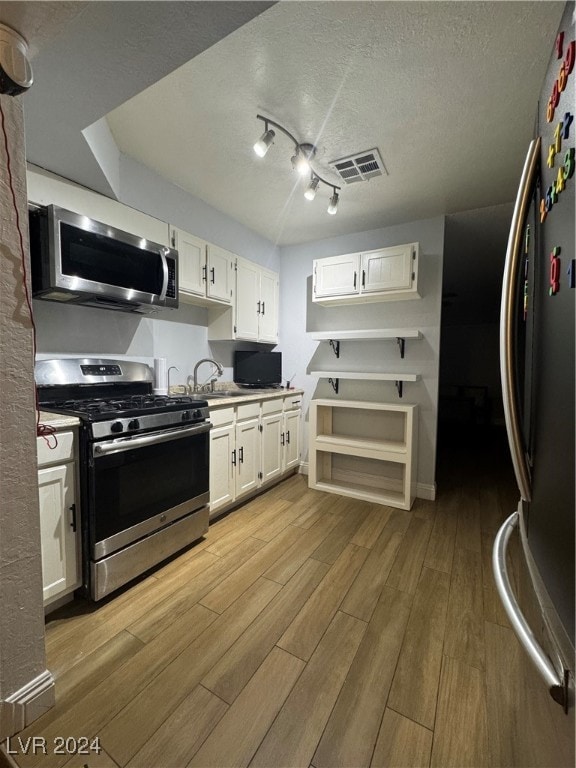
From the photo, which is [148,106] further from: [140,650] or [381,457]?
[381,457]

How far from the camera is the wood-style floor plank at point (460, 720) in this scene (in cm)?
101

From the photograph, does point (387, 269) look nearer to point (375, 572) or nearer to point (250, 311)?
point (250, 311)

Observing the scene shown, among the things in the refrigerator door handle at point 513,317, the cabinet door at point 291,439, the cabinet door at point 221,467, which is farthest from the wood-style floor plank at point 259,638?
the cabinet door at point 291,439

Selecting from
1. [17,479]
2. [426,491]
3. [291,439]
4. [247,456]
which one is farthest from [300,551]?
[17,479]

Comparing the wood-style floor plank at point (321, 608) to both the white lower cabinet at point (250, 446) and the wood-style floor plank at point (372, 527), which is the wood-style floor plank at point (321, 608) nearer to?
the wood-style floor plank at point (372, 527)

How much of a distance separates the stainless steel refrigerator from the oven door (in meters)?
1.61

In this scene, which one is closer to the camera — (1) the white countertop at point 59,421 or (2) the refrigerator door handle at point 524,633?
(2) the refrigerator door handle at point 524,633

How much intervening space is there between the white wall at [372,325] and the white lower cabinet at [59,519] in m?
2.40

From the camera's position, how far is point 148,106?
1.71 metres

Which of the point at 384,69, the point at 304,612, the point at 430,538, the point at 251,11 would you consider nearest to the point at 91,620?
the point at 304,612

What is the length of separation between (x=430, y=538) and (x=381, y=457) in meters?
0.73

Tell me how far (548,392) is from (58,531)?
6.19ft

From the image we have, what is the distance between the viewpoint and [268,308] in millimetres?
3420

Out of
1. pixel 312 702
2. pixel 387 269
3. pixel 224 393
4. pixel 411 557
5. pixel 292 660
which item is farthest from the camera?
pixel 224 393
